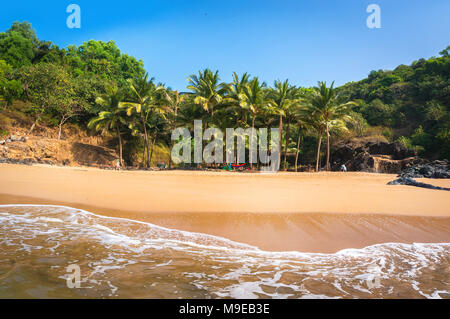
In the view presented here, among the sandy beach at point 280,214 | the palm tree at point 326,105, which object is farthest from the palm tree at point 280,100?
the sandy beach at point 280,214

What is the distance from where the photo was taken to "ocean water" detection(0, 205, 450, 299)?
222 cm

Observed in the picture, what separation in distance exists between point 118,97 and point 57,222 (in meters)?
21.6

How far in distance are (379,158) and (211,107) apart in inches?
619

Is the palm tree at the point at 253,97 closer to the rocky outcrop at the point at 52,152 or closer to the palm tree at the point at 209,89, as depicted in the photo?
the palm tree at the point at 209,89

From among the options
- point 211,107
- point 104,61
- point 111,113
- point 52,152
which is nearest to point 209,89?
point 211,107

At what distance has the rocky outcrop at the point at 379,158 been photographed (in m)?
22.1

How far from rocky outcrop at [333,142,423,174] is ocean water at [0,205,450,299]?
70.5 feet

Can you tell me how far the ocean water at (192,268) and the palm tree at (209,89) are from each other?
1958 cm

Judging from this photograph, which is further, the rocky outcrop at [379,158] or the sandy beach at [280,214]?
the rocky outcrop at [379,158]

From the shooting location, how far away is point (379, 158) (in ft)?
75.4

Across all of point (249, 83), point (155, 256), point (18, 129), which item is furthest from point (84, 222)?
point (18, 129)

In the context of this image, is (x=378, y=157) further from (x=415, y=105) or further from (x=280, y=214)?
(x=280, y=214)

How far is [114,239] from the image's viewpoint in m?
3.66

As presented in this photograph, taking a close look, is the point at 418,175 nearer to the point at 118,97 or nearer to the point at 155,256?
the point at 155,256
